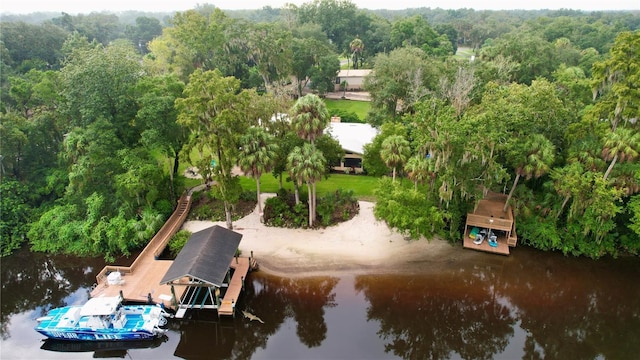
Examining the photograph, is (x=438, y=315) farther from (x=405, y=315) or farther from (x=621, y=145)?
(x=621, y=145)

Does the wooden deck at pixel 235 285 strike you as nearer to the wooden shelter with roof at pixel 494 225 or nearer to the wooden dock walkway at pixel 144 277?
the wooden dock walkway at pixel 144 277

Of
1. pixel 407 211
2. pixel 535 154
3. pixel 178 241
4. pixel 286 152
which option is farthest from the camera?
pixel 286 152

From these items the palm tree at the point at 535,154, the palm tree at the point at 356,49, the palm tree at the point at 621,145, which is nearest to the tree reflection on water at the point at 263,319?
the palm tree at the point at 535,154

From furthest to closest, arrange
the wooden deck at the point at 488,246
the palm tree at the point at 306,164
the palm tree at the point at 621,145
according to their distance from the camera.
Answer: the wooden deck at the point at 488,246, the palm tree at the point at 306,164, the palm tree at the point at 621,145

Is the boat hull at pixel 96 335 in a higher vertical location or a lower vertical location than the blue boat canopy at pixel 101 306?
lower

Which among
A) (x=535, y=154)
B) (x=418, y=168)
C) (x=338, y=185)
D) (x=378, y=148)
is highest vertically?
(x=535, y=154)

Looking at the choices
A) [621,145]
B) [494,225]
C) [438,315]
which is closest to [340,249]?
[438,315]
